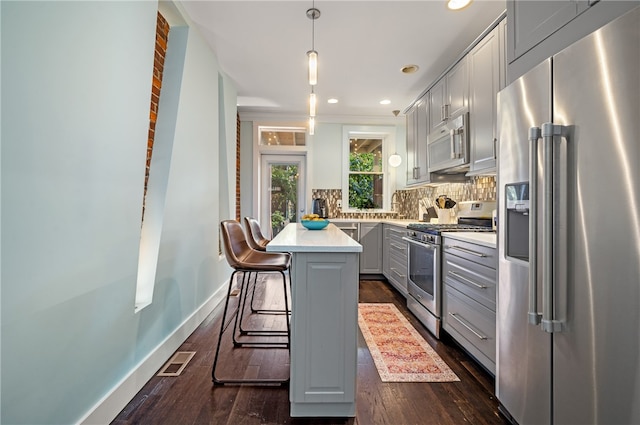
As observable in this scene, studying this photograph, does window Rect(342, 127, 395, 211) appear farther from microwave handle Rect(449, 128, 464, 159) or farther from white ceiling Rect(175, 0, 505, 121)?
microwave handle Rect(449, 128, 464, 159)

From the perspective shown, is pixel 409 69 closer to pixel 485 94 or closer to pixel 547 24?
pixel 485 94

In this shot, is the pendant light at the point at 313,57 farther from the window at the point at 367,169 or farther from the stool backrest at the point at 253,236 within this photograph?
the window at the point at 367,169

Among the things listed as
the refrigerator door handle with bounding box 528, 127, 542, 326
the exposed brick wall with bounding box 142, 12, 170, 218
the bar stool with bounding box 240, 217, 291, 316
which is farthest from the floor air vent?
the refrigerator door handle with bounding box 528, 127, 542, 326

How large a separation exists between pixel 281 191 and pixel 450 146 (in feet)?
10.6

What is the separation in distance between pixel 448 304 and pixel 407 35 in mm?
2403

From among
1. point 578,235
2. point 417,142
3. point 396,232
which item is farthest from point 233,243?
point 417,142

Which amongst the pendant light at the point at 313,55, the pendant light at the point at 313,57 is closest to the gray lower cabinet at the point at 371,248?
the pendant light at the point at 313,57

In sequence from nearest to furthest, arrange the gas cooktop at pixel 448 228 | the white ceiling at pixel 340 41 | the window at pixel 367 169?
the white ceiling at pixel 340 41, the gas cooktop at pixel 448 228, the window at pixel 367 169

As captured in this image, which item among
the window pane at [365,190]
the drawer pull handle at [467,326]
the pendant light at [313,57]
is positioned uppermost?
the pendant light at [313,57]

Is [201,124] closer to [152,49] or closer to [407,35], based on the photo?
[152,49]

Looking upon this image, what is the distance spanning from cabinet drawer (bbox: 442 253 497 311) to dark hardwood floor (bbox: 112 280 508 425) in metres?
0.53

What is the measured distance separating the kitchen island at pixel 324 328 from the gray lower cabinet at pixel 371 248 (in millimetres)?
3122

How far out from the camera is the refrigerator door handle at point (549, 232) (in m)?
1.20

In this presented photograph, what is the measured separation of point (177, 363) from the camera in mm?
2197
